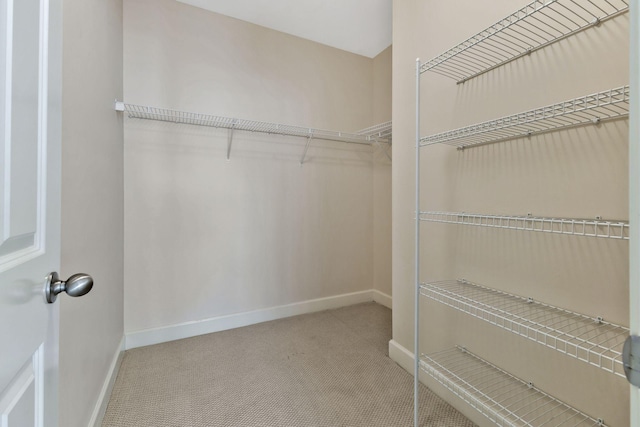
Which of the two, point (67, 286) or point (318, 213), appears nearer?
point (67, 286)

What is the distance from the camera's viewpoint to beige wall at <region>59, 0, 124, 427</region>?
1.02 meters

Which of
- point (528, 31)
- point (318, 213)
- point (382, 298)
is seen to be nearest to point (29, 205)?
point (528, 31)

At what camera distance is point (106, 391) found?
58.0 inches

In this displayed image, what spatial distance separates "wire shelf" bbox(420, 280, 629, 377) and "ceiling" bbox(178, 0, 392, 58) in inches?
86.6

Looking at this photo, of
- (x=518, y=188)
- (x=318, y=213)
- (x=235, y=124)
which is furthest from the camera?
(x=318, y=213)

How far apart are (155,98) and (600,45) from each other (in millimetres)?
2518

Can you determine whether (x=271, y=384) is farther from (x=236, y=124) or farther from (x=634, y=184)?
(x=236, y=124)

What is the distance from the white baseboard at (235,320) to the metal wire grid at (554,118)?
77.1 inches

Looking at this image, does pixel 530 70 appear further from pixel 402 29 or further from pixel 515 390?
pixel 515 390

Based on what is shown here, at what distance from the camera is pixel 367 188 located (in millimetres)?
3021

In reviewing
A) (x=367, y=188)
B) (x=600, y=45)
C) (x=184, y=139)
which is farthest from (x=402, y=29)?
(x=184, y=139)

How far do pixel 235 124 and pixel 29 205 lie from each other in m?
1.94

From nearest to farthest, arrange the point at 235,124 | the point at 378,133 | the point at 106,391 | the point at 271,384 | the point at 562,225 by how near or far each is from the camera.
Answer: the point at 562,225 → the point at 106,391 → the point at 271,384 → the point at 235,124 → the point at 378,133

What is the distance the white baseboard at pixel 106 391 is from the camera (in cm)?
128
